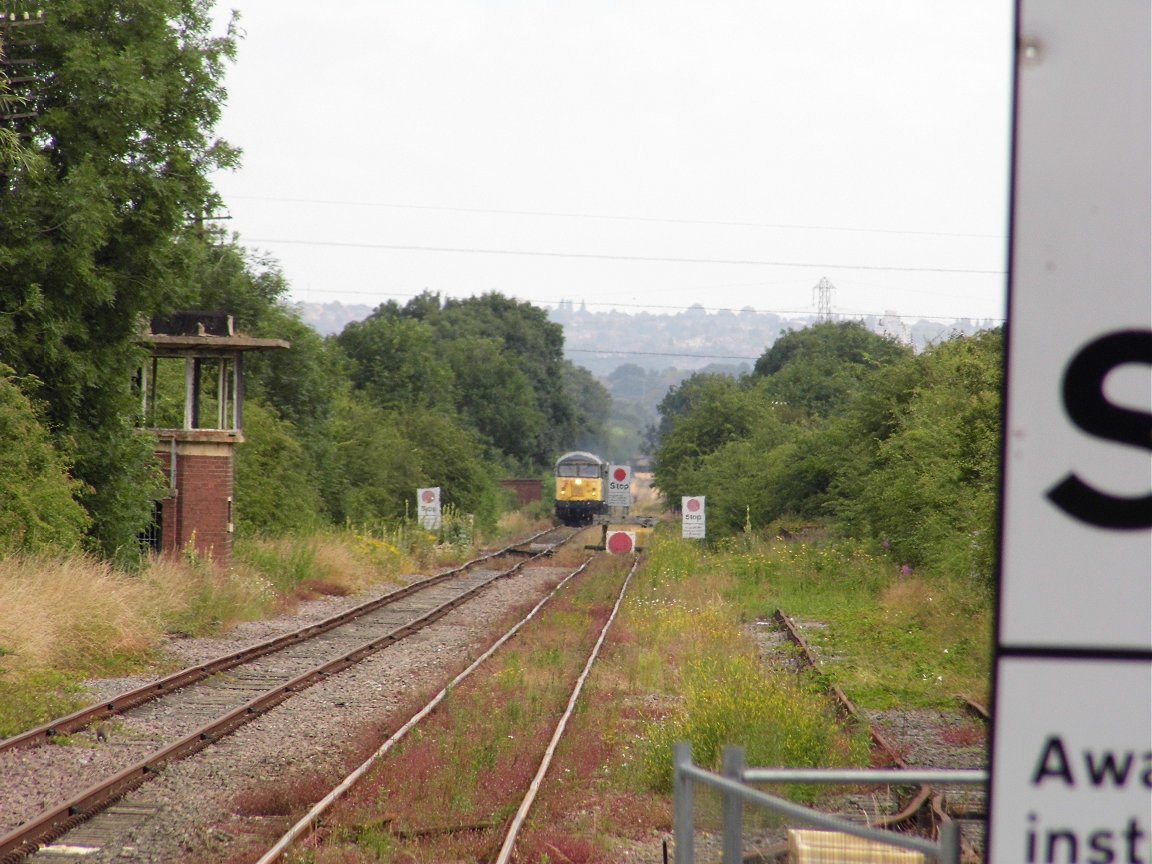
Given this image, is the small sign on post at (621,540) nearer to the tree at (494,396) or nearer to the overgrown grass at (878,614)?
the overgrown grass at (878,614)

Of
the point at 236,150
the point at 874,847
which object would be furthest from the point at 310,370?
the point at 874,847

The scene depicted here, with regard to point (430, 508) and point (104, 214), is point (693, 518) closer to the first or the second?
point (430, 508)

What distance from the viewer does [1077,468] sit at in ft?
4.43

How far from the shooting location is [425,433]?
4944 cm

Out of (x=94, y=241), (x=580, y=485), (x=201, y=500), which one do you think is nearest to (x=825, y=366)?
(x=580, y=485)

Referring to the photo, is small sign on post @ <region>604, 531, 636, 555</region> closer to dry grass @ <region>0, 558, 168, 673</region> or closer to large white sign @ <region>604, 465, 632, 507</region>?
dry grass @ <region>0, 558, 168, 673</region>

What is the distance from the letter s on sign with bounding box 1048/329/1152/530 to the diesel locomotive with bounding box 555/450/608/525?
54.2 meters

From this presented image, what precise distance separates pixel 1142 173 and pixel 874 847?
3550 millimetres

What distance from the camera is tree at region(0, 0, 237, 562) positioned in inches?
772

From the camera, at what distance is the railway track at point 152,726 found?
8.42 metres

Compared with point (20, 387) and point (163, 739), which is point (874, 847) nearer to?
point (163, 739)

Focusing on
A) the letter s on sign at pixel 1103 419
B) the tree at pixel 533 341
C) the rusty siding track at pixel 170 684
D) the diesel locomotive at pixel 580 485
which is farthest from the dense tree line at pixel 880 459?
the tree at pixel 533 341

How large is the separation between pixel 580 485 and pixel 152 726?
44423 mm

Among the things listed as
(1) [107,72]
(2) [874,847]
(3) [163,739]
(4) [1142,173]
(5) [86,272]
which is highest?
(1) [107,72]
